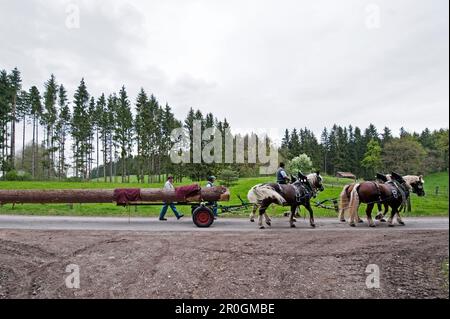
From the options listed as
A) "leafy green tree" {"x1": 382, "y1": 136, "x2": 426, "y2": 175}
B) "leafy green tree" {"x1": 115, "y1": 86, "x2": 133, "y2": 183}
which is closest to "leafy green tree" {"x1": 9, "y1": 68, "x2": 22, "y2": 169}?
"leafy green tree" {"x1": 115, "y1": 86, "x2": 133, "y2": 183}

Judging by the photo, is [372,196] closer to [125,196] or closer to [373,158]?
[125,196]

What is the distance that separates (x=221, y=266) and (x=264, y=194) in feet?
17.5

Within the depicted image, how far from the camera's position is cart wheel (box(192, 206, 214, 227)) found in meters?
11.2

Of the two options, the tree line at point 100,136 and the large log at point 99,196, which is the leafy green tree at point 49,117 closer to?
the tree line at point 100,136

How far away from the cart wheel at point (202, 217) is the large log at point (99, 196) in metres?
0.65

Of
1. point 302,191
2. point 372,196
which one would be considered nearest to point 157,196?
point 302,191

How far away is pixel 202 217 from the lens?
11.3m

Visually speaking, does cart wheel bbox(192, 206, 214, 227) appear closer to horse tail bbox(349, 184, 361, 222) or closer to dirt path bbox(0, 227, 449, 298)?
dirt path bbox(0, 227, 449, 298)

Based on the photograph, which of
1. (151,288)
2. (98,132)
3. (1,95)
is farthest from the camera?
(98,132)

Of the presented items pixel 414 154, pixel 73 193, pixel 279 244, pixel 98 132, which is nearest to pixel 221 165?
pixel 98 132

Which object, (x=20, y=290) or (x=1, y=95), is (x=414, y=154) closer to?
(x=20, y=290)

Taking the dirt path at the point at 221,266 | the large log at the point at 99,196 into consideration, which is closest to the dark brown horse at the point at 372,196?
the dirt path at the point at 221,266
